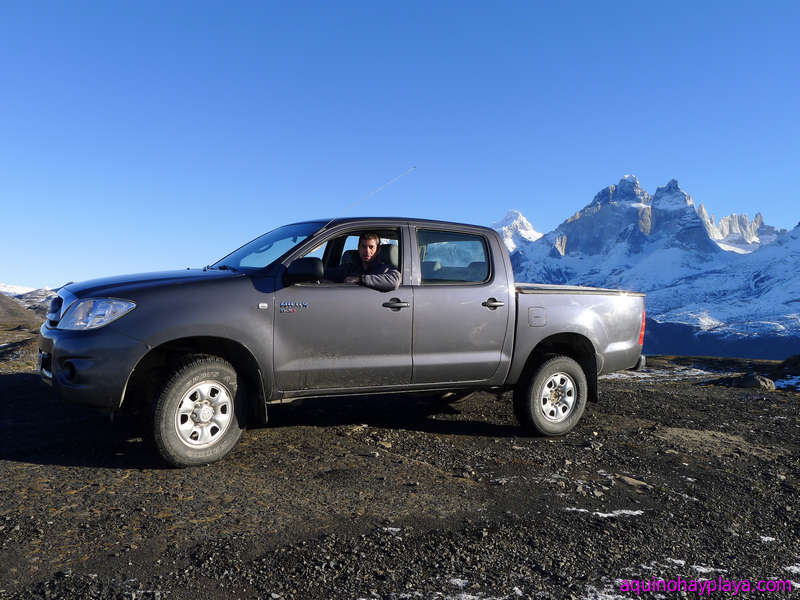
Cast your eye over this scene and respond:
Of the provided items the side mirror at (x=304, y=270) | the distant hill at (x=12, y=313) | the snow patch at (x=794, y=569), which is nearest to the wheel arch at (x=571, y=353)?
the side mirror at (x=304, y=270)

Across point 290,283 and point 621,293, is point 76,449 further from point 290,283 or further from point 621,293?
point 621,293

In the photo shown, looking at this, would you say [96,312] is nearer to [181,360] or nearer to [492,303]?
[181,360]

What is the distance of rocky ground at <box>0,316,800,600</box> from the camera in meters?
2.95

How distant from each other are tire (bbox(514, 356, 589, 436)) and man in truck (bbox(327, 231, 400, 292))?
5.83 ft

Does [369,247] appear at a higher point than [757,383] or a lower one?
higher

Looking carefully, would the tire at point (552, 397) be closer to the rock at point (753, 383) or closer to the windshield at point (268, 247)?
the windshield at point (268, 247)

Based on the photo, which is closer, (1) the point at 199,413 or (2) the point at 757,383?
(1) the point at 199,413

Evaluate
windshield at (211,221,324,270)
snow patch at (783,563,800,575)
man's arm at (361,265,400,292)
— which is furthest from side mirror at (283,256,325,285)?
snow patch at (783,563,800,575)

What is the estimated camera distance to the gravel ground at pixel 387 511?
2.95 meters

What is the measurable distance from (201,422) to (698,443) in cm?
484

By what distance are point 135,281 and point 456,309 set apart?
106 inches

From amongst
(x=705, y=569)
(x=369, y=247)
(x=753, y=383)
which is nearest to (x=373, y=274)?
(x=369, y=247)

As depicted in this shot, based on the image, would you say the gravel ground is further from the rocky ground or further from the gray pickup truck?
the gray pickup truck

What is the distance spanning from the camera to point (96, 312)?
424 cm
